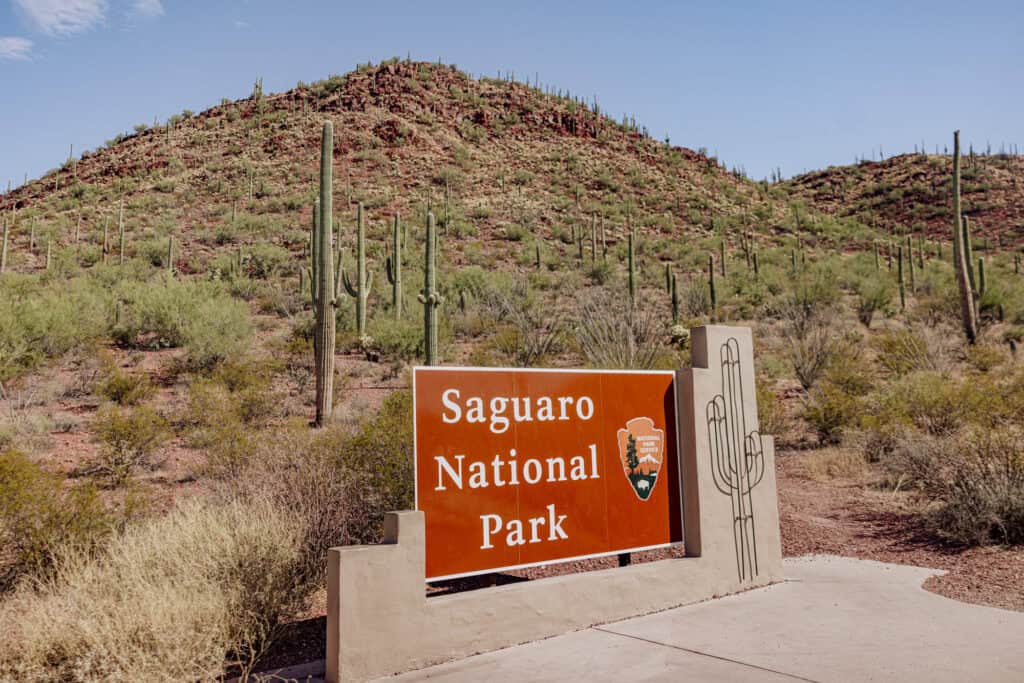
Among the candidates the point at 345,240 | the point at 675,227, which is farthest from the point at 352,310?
the point at 675,227

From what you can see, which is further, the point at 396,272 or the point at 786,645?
the point at 396,272

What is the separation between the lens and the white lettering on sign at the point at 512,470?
5.88 metres

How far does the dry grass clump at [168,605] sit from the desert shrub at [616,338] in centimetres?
1102

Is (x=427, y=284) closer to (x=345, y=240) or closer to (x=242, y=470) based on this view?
(x=242, y=470)

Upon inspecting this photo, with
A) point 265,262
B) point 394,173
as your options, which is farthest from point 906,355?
point 394,173

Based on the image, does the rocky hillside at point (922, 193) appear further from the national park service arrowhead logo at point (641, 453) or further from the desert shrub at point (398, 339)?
the national park service arrowhead logo at point (641, 453)

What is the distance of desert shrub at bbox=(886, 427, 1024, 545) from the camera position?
29.7 feet

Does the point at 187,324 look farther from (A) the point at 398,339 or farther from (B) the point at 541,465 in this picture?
(B) the point at 541,465

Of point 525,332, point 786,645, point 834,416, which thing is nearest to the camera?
point 786,645

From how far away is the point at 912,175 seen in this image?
71375 millimetres

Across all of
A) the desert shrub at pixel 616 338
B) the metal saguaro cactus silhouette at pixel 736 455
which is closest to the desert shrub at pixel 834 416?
the desert shrub at pixel 616 338

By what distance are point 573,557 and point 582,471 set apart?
0.70m

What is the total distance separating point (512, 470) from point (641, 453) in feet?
4.78

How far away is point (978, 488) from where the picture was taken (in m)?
9.32
